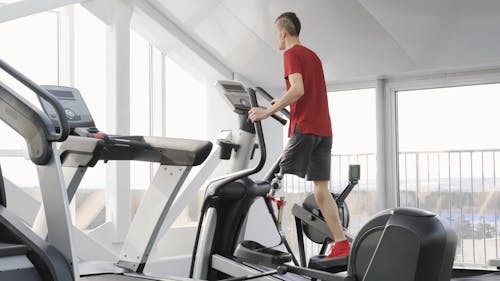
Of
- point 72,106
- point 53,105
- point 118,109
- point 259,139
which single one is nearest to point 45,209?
point 53,105

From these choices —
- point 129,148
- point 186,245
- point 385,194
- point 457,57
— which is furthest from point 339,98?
point 129,148

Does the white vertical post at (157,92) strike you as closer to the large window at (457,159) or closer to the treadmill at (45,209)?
the large window at (457,159)

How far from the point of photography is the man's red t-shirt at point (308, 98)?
142 inches

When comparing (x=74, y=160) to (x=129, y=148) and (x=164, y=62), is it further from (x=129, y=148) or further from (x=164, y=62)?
(x=164, y=62)

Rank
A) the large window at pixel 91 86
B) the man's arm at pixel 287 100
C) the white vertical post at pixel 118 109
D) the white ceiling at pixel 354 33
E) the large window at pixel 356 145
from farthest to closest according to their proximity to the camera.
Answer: the large window at pixel 356 145, the large window at pixel 91 86, the white vertical post at pixel 118 109, the white ceiling at pixel 354 33, the man's arm at pixel 287 100

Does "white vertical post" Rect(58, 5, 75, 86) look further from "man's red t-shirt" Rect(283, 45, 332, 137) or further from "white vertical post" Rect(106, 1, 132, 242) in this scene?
"man's red t-shirt" Rect(283, 45, 332, 137)

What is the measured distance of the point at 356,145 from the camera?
6.09 meters

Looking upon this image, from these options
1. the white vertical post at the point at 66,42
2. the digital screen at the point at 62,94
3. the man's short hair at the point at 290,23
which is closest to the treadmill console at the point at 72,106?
the digital screen at the point at 62,94

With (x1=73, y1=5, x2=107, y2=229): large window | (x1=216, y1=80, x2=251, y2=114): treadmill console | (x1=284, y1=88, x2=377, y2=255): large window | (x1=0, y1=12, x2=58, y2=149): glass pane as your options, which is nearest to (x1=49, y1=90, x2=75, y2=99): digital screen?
(x1=216, y1=80, x2=251, y2=114): treadmill console

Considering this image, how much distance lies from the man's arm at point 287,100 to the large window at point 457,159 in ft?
7.88

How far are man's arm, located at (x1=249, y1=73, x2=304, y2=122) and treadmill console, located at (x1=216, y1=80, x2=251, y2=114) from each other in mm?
212

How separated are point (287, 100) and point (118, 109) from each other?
6.84 ft

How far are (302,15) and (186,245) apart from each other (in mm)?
2475

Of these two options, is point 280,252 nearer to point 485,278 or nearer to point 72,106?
point 485,278
